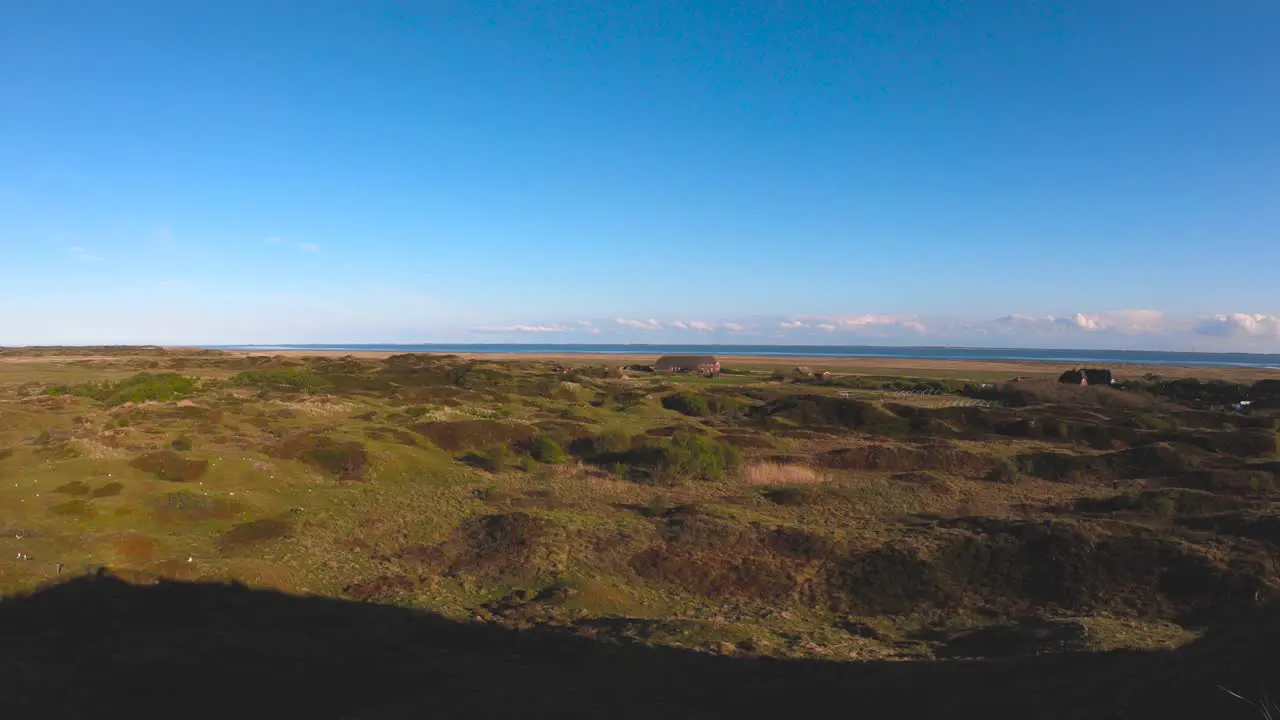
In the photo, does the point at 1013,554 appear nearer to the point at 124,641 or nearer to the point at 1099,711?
the point at 1099,711

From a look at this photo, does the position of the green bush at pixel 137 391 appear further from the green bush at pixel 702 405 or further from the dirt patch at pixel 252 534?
the green bush at pixel 702 405

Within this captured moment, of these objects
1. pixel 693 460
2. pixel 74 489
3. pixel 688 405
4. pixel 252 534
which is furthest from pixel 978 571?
pixel 688 405

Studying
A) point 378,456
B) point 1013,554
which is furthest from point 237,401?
point 1013,554

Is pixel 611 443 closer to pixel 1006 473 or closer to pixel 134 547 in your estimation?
pixel 1006 473

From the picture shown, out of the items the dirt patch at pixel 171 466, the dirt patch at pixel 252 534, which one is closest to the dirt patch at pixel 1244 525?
the dirt patch at pixel 252 534

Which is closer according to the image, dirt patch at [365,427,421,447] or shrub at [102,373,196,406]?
dirt patch at [365,427,421,447]

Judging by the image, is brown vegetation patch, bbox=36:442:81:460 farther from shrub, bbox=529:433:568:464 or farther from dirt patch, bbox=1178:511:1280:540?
dirt patch, bbox=1178:511:1280:540

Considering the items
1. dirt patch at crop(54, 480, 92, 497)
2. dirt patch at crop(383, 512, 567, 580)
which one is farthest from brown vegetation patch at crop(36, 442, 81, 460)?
dirt patch at crop(383, 512, 567, 580)
